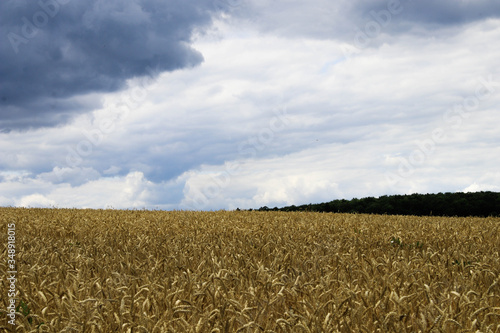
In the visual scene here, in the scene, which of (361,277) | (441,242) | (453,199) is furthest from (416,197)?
(361,277)

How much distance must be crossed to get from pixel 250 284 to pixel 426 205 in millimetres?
20702

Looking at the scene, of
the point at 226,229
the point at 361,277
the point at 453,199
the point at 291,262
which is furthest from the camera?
the point at 453,199

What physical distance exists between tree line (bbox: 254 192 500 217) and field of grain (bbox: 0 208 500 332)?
14.1m

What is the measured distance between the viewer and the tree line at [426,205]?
72.2ft

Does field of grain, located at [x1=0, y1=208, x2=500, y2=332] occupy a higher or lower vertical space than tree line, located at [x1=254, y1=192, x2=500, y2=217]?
lower

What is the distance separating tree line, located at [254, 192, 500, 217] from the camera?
22000mm

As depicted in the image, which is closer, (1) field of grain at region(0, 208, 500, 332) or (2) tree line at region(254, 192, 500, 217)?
(1) field of grain at region(0, 208, 500, 332)

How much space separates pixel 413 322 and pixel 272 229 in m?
6.16

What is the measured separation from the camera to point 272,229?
9383mm

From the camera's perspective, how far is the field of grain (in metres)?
3.15

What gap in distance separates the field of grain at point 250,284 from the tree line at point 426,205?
14.1m

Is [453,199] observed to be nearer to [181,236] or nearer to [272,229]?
[272,229]

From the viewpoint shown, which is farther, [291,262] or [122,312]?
[291,262]

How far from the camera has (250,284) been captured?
165 inches
